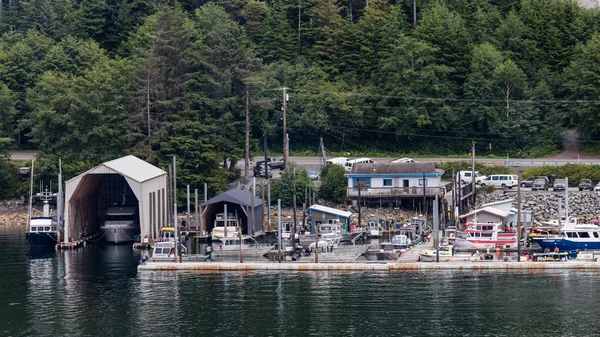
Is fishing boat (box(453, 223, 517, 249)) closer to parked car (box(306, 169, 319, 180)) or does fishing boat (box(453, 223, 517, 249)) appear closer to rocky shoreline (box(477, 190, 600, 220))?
rocky shoreline (box(477, 190, 600, 220))

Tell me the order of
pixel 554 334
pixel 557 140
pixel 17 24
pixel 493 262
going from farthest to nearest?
pixel 17 24
pixel 557 140
pixel 493 262
pixel 554 334

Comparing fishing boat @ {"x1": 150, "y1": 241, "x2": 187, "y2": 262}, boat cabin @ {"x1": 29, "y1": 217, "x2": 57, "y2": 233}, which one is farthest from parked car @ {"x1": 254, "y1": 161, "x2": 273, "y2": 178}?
fishing boat @ {"x1": 150, "y1": 241, "x2": 187, "y2": 262}

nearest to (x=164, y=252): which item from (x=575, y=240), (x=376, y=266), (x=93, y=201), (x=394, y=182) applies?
(x=376, y=266)

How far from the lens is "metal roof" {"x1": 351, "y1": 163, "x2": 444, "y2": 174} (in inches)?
3339

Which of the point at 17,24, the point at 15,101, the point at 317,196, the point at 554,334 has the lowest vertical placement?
the point at 554,334

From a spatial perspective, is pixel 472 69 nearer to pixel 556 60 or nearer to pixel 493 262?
pixel 556 60

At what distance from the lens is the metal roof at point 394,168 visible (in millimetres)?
84812

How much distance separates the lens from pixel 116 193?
82.0m

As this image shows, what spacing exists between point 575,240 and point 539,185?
2041 centimetres

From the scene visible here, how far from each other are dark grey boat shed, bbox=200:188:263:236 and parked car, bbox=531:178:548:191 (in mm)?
22087

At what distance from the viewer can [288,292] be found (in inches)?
2191

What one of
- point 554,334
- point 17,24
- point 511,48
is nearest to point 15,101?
point 17,24

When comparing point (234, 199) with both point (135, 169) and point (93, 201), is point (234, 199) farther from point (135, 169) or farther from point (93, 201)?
point (93, 201)

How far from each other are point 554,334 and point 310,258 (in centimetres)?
2170
